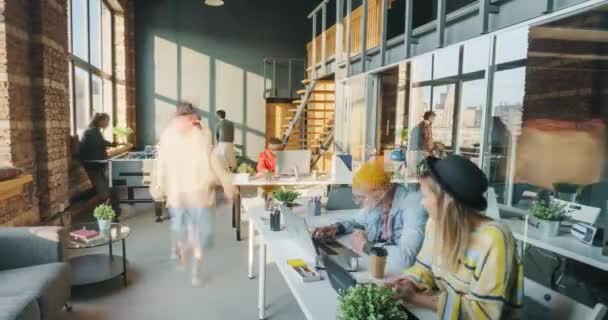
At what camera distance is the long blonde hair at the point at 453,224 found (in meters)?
1.46

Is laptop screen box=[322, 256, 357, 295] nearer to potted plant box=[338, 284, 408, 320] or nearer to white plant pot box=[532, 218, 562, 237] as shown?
potted plant box=[338, 284, 408, 320]

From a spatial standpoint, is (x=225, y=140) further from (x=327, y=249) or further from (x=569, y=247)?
(x=569, y=247)

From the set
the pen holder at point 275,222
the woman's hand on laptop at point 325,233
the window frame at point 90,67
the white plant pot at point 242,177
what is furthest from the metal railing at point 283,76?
the woman's hand on laptop at point 325,233

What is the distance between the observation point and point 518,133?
7012 millimetres

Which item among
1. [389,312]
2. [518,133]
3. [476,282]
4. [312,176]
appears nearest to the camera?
[389,312]

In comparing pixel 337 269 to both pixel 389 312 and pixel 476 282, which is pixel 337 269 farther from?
pixel 476 282

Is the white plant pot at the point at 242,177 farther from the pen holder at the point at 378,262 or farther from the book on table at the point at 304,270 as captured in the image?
the pen holder at the point at 378,262

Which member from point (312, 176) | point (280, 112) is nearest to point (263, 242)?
point (312, 176)

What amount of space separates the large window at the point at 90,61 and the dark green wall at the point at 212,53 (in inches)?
44.0

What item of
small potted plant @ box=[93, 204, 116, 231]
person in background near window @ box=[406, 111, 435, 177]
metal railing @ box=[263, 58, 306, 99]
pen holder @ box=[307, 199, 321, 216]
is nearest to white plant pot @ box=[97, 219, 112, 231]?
small potted plant @ box=[93, 204, 116, 231]

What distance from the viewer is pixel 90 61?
24.2 ft

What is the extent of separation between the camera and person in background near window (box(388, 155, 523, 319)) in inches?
54.2

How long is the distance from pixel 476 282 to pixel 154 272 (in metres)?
3.41

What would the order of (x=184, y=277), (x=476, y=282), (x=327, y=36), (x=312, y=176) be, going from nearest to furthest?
(x=476, y=282)
(x=184, y=277)
(x=312, y=176)
(x=327, y=36)
